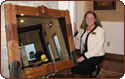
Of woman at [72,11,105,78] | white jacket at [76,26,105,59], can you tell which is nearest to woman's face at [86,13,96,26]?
woman at [72,11,105,78]

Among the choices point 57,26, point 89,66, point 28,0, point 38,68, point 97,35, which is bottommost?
point 89,66

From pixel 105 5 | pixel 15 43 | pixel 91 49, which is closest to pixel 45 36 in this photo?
pixel 15 43

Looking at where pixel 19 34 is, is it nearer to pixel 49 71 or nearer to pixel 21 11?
pixel 21 11

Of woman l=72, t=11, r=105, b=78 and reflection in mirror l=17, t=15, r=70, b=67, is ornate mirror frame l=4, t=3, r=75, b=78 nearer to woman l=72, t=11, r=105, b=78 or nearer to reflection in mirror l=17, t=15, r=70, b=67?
reflection in mirror l=17, t=15, r=70, b=67

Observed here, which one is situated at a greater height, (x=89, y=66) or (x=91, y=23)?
(x=91, y=23)

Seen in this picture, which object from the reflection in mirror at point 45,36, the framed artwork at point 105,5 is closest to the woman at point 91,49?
the reflection in mirror at point 45,36

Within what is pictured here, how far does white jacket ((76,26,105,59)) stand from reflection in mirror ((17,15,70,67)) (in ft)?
1.31

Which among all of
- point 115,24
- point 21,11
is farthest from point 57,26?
point 115,24

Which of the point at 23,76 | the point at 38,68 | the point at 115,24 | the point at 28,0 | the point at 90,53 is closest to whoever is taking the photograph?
the point at 23,76

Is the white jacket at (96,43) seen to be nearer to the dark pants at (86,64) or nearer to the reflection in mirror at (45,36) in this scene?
the dark pants at (86,64)

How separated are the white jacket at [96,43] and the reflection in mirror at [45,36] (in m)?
0.40

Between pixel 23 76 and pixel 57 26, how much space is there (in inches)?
31.4

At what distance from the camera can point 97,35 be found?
2068 mm

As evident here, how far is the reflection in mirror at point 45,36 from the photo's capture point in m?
1.50
